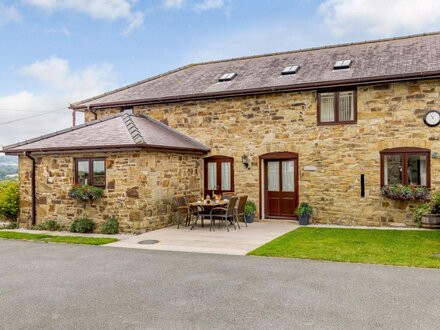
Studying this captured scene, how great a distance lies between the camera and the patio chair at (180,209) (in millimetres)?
13328

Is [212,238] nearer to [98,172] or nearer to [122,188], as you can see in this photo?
[122,188]

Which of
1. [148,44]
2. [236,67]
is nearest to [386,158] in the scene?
[236,67]

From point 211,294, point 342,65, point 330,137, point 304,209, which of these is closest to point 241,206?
point 304,209

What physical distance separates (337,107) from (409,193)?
11.8 feet

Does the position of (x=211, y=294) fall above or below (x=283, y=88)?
below

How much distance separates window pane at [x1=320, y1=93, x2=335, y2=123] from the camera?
13.7m

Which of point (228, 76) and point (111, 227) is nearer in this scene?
point (111, 227)

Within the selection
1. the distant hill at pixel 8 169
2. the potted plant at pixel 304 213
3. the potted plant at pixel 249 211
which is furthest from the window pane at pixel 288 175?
the distant hill at pixel 8 169

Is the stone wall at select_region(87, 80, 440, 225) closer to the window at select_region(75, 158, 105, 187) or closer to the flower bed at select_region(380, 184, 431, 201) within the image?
the flower bed at select_region(380, 184, 431, 201)

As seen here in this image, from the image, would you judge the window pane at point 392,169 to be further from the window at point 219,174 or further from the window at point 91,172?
the window at point 91,172

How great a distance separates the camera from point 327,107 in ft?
45.1

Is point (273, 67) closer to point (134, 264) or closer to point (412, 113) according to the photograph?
point (412, 113)

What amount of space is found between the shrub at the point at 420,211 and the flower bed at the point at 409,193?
8.5 inches

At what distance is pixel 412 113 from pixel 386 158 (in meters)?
1.61
